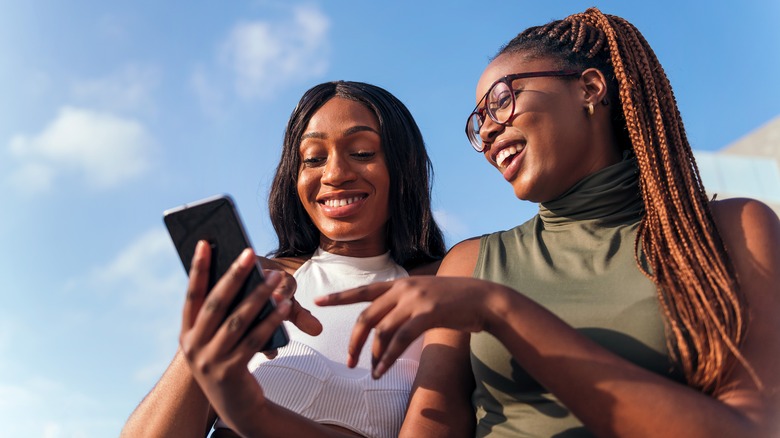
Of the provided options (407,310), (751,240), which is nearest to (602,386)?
(407,310)

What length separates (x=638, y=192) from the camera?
3055 millimetres

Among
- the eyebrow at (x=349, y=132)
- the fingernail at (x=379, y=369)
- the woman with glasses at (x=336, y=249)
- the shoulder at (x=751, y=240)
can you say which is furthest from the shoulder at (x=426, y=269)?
the fingernail at (x=379, y=369)

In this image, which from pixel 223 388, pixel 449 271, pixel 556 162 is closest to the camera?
pixel 223 388

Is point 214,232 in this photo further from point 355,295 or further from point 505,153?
point 505,153

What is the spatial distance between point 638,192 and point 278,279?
162cm

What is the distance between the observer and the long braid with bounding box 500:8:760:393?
2402mm

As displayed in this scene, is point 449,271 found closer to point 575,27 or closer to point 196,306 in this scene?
point 575,27

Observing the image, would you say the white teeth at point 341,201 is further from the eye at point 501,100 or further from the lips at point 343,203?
the eye at point 501,100

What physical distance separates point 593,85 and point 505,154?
17.8 inches

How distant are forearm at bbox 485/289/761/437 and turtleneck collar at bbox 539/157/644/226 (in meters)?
0.95

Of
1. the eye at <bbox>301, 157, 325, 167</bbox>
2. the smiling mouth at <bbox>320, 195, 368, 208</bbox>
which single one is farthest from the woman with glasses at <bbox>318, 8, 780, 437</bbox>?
the eye at <bbox>301, 157, 325, 167</bbox>

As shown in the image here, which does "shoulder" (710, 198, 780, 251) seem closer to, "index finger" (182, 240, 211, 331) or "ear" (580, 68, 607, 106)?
"ear" (580, 68, 607, 106)

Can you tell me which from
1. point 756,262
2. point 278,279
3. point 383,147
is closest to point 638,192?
point 756,262

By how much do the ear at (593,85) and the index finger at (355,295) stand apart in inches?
56.2
